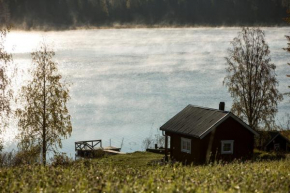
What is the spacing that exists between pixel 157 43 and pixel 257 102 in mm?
Result: 80494

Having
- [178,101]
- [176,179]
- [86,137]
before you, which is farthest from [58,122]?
[178,101]

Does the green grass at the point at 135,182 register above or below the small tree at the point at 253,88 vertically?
below

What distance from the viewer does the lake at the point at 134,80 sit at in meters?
57.2

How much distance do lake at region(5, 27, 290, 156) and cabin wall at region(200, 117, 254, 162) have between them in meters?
13.5

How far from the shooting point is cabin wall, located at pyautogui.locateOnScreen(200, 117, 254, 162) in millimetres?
38750

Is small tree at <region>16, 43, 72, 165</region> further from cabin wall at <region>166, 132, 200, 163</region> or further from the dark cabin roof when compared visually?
cabin wall at <region>166, 132, 200, 163</region>

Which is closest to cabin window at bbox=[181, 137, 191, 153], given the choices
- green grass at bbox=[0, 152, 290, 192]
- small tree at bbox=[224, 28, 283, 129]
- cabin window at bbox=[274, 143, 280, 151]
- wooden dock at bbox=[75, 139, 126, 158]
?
wooden dock at bbox=[75, 139, 126, 158]

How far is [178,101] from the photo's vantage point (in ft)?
221

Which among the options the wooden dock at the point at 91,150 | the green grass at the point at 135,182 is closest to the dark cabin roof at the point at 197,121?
the wooden dock at the point at 91,150

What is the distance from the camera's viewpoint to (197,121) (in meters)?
39.7

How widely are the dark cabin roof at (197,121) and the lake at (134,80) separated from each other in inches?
444

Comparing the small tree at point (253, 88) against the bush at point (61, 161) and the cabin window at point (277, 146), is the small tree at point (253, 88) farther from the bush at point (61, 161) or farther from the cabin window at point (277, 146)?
the bush at point (61, 161)

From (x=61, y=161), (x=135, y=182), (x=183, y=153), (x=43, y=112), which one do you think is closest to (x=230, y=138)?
(x=183, y=153)

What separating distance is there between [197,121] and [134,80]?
41.5 metres
